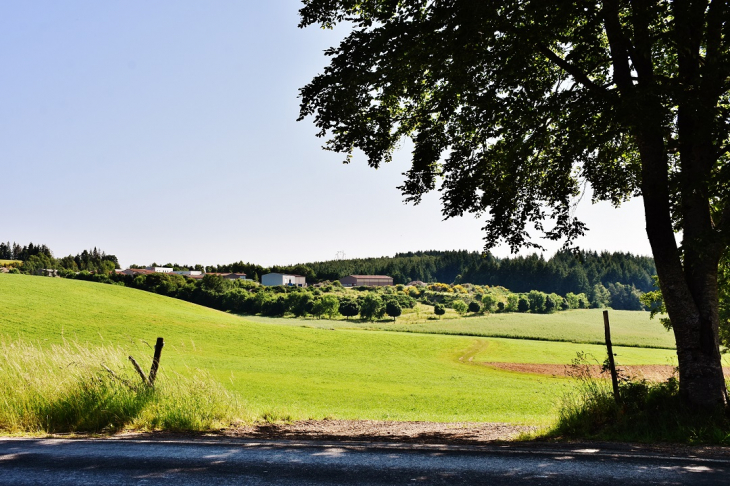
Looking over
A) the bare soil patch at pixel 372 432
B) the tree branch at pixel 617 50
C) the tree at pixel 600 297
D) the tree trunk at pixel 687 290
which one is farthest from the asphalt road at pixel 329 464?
the tree at pixel 600 297

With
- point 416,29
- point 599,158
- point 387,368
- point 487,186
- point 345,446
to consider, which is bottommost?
point 387,368

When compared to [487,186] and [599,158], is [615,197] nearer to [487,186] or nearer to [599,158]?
[599,158]

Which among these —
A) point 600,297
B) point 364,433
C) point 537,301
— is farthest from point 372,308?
point 364,433

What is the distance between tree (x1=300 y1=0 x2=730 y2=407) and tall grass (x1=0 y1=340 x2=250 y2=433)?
6.45m

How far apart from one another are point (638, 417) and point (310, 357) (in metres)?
39.6

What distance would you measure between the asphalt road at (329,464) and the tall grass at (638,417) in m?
1.65

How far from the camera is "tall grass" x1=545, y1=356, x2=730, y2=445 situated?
8.83 metres

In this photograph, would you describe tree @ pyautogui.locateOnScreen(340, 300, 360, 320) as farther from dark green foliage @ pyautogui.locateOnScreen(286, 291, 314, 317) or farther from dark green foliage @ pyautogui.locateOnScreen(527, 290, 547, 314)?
dark green foliage @ pyautogui.locateOnScreen(527, 290, 547, 314)

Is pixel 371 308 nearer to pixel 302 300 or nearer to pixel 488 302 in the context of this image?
pixel 302 300

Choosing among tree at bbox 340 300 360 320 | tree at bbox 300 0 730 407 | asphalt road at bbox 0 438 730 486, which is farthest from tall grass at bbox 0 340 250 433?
tree at bbox 340 300 360 320

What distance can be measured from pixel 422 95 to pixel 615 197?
6.44m

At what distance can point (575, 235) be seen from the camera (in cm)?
1257

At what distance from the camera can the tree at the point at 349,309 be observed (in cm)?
11119

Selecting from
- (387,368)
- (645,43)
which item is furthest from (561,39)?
(387,368)
